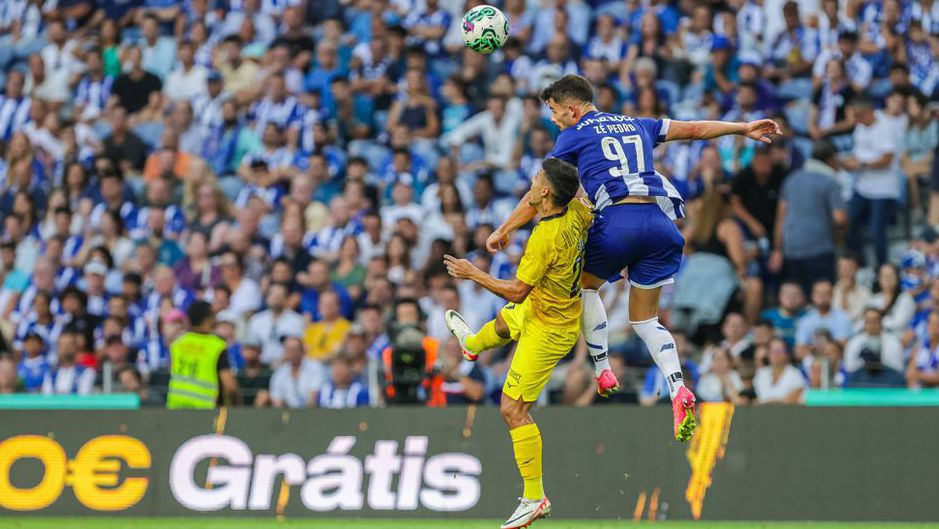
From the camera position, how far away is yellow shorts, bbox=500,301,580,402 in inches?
434

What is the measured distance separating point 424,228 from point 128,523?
580cm

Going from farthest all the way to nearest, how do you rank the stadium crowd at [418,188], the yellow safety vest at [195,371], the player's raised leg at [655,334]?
the stadium crowd at [418,188], the yellow safety vest at [195,371], the player's raised leg at [655,334]

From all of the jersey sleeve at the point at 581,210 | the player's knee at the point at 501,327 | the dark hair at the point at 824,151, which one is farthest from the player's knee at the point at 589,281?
the dark hair at the point at 824,151

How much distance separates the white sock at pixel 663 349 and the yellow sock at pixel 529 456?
1.07m

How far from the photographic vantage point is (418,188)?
19250mm

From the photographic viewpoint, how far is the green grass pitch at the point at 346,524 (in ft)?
42.8

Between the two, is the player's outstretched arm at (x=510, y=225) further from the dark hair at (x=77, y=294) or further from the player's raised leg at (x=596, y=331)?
the dark hair at (x=77, y=294)

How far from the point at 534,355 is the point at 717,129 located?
2050 millimetres

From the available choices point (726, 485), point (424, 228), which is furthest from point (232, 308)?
point (726, 485)

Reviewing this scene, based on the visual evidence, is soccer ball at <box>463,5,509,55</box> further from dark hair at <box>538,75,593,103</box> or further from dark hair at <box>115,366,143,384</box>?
dark hair at <box>115,366,143,384</box>

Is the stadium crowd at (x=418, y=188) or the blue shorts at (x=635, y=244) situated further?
the stadium crowd at (x=418, y=188)

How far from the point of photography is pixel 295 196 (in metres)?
19.5

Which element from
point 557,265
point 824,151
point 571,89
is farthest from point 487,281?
point 824,151

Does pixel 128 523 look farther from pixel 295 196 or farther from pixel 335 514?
pixel 295 196
